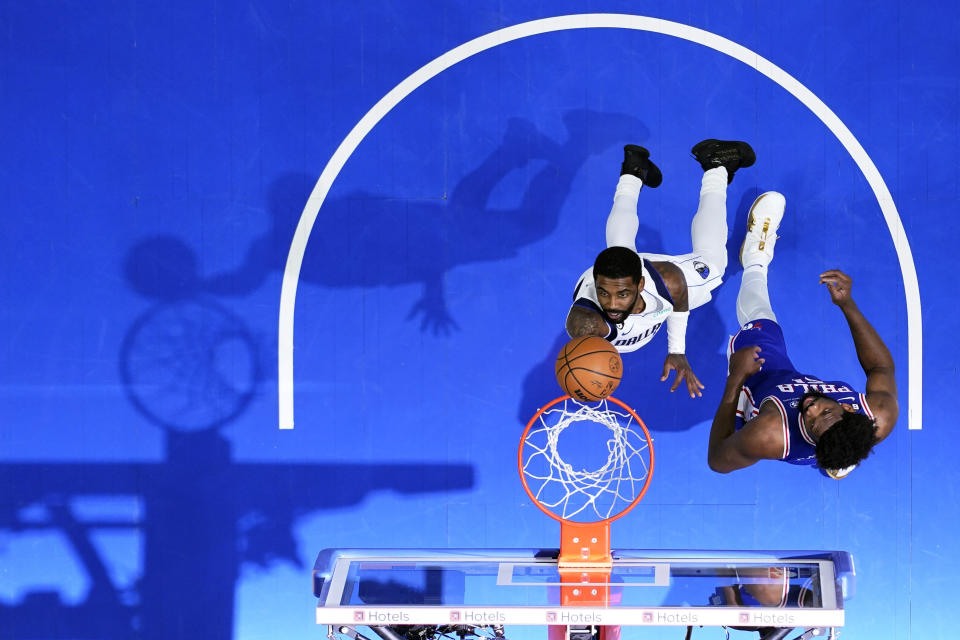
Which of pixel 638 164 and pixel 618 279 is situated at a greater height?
pixel 638 164

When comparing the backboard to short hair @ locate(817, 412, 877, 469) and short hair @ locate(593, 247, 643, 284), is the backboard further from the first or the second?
short hair @ locate(593, 247, 643, 284)

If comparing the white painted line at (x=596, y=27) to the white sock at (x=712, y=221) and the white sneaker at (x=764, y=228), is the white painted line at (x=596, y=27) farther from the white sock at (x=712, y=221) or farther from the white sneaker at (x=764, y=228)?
the white sock at (x=712, y=221)

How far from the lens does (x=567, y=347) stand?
16.5 ft

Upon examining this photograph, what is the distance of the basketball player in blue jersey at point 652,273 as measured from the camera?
523 cm

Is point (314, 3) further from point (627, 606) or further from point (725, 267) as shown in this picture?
point (627, 606)

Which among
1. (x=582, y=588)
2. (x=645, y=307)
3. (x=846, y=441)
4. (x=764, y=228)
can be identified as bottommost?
(x=582, y=588)

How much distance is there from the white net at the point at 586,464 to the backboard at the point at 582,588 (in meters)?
1.46

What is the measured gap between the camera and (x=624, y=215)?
588cm

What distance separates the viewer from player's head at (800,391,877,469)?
4.38 m

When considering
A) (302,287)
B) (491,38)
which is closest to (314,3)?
(491,38)

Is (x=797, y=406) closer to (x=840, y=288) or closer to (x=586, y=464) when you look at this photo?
(x=840, y=288)

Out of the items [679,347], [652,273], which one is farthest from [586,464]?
[652,273]

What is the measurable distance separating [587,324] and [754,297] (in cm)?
128

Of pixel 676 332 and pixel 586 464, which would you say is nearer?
pixel 676 332
